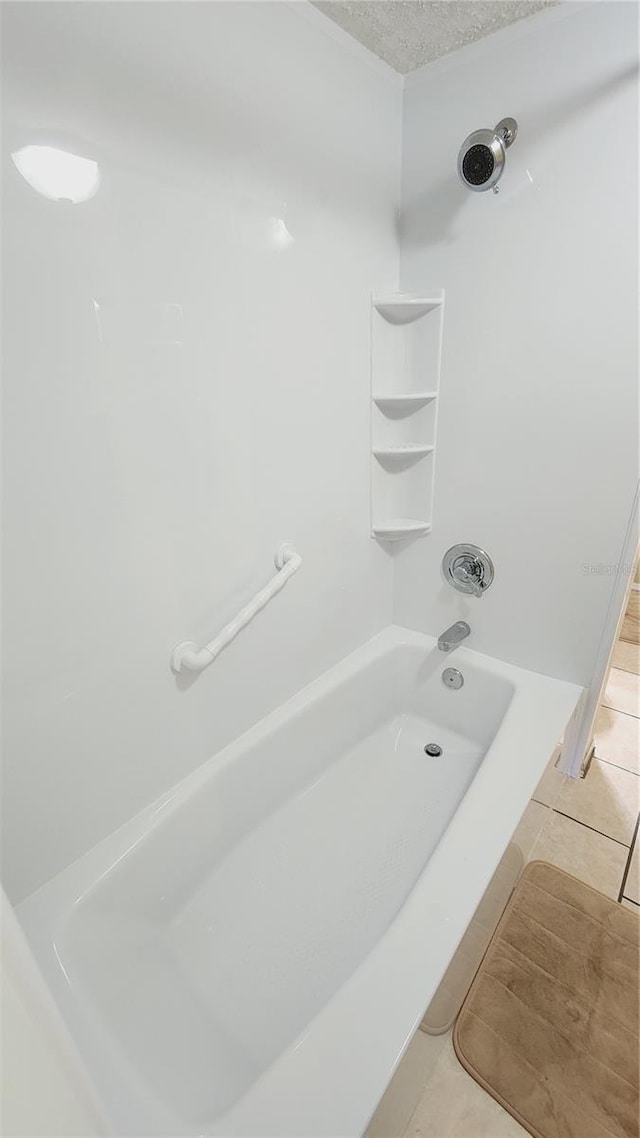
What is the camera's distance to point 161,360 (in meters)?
0.98

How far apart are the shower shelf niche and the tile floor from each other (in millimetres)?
951

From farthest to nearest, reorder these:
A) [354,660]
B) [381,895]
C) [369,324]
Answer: [354,660] < [369,324] < [381,895]

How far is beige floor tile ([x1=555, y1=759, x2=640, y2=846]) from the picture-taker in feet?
5.21

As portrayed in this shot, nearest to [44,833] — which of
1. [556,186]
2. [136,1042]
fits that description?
[136,1042]

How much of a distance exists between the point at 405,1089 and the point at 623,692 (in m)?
1.92

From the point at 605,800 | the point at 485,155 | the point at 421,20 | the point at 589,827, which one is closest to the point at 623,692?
the point at 605,800

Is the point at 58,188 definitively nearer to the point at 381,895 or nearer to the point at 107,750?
the point at 107,750

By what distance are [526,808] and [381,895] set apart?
0.47 m

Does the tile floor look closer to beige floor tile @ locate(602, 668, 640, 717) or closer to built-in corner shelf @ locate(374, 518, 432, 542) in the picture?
beige floor tile @ locate(602, 668, 640, 717)

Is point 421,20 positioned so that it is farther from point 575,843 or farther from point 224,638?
point 575,843

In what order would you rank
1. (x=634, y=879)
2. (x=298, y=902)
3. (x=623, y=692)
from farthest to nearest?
(x=623, y=692) → (x=634, y=879) → (x=298, y=902)

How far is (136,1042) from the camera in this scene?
0.87 meters

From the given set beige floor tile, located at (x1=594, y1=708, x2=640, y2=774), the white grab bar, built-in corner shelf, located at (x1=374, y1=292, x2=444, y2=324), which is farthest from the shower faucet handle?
beige floor tile, located at (x1=594, y1=708, x2=640, y2=774)

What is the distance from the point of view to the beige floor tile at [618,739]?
1.84 m
